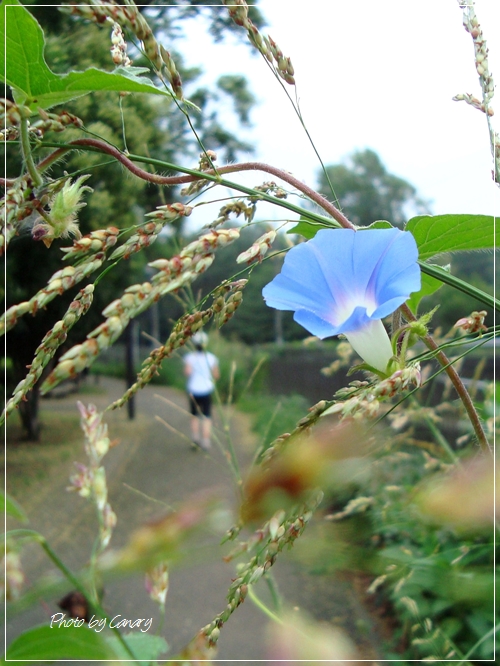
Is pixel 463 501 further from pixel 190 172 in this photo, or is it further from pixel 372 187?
pixel 372 187

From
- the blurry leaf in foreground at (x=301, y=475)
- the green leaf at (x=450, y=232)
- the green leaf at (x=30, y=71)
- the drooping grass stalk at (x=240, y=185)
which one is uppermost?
the green leaf at (x=30, y=71)

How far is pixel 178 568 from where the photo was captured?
9 centimetres

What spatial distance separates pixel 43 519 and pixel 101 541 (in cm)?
278

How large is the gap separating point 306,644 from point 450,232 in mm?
281

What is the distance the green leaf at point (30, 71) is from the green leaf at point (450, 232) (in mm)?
164

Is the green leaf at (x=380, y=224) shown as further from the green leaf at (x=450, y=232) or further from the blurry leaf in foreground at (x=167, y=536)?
the blurry leaf in foreground at (x=167, y=536)

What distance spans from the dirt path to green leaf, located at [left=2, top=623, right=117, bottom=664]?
0.04 feet

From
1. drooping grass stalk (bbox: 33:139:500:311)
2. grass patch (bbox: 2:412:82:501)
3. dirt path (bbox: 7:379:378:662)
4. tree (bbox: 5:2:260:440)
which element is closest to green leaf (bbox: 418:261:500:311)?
drooping grass stalk (bbox: 33:139:500:311)

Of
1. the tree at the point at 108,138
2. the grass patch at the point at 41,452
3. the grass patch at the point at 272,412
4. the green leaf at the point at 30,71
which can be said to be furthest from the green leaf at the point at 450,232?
the grass patch at the point at 41,452

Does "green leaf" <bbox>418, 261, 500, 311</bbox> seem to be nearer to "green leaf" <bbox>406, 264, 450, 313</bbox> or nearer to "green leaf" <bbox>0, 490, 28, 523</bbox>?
"green leaf" <bbox>406, 264, 450, 313</bbox>

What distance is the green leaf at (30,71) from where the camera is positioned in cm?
25

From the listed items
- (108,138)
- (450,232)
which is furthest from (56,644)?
(108,138)

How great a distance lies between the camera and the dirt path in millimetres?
1052

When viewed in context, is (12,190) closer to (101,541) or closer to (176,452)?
(101,541)
